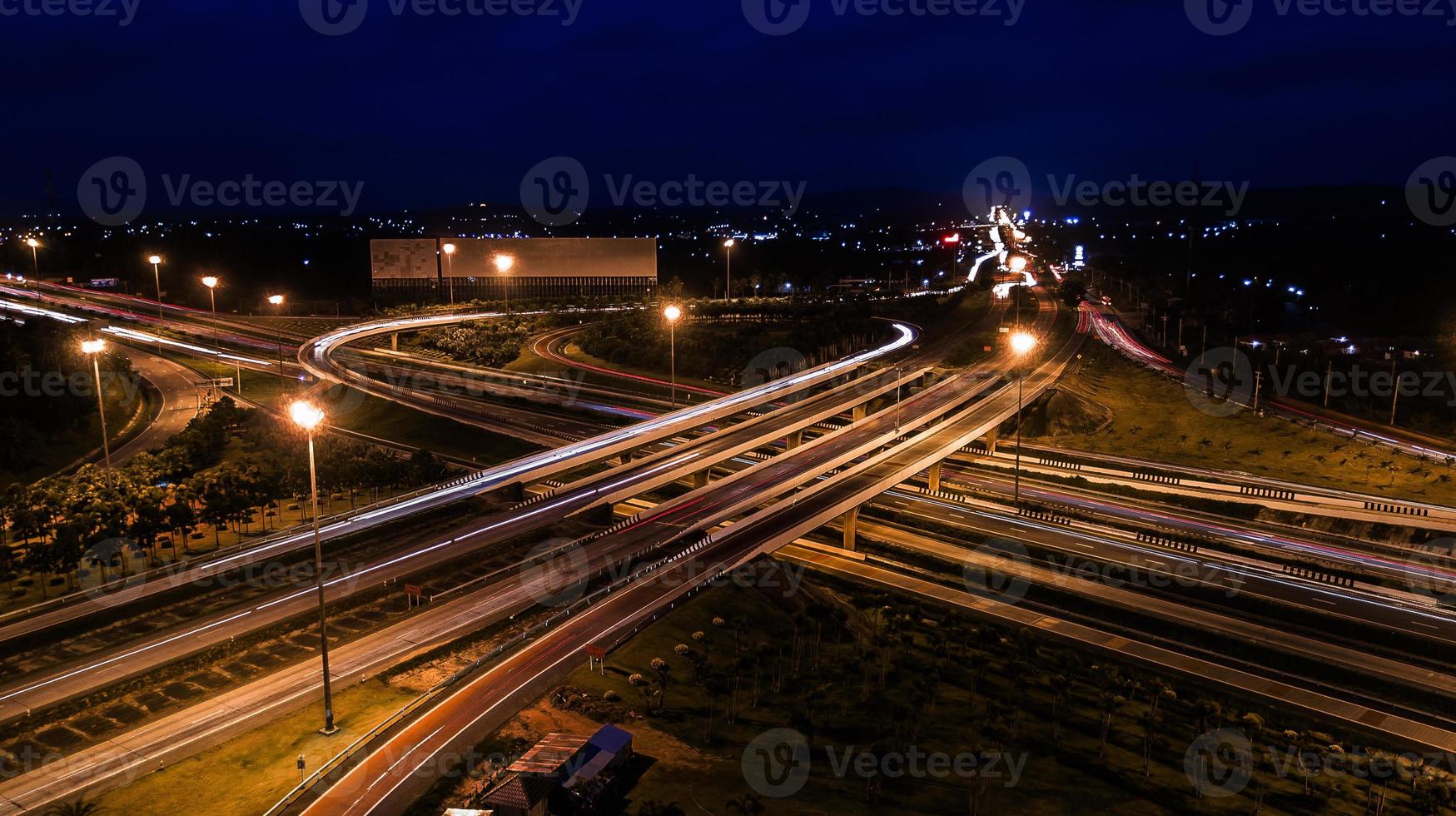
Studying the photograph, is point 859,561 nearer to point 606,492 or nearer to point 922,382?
point 606,492

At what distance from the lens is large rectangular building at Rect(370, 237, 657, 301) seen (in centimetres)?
9388

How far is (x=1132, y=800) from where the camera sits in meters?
20.6

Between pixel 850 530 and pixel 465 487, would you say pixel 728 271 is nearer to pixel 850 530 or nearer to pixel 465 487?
pixel 850 530

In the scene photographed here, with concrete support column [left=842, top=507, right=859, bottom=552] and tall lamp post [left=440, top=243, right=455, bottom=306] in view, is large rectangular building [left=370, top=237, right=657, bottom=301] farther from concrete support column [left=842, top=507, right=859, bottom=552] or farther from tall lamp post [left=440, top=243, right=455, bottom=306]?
concrete support column [left=842, top=507, right=859, bottom=552]

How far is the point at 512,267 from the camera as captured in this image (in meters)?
94.8

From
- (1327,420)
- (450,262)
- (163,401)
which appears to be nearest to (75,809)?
(163,401)

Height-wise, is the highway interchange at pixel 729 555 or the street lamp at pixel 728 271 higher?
the street lamp at pixel 728 271

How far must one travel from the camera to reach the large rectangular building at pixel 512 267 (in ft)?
308

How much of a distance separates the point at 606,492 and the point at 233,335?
1989 inches

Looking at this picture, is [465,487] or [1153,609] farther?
[465,487]

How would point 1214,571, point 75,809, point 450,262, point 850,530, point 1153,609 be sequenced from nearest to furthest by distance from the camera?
point 75,809 < point 1153,609 < point 1214,571 < point 850,530 < point 450,262

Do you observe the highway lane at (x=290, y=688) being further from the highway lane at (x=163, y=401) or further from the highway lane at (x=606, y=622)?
the highway lane at (x=163, y=401)

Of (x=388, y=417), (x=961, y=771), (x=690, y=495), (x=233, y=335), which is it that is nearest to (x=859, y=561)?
(x=690, y=495)

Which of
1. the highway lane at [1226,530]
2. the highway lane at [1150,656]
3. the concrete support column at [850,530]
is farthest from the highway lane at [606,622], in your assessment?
the highway lane at [1226,530]
